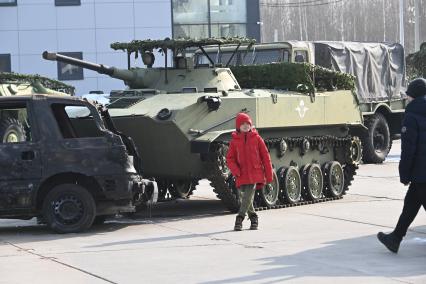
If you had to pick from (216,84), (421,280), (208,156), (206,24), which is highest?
(206,24)

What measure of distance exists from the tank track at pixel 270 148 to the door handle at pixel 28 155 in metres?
2.78

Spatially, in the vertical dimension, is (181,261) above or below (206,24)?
below

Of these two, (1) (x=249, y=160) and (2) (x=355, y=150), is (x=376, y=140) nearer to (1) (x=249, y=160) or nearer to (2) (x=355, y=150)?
(2) (x=355, y=150)

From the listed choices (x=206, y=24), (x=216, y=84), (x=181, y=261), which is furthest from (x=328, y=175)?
(x=206, y=24)

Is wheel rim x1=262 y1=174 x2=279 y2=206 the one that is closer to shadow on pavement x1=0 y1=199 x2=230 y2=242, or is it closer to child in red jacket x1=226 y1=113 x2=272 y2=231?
shadow on pavement x1=0 y1=199 x2=230 y2=242

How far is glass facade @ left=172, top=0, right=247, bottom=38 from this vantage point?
42875 mm

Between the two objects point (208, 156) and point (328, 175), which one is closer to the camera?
point (208, 156)

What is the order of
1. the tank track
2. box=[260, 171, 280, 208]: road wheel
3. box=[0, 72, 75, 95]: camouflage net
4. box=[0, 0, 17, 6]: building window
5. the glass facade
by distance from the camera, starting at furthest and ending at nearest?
the glass facade → box=[0, 0, 17, 6]: building window → box=[0, 72, 75, 95]: camouflage net → box=[260, 171, 280, 208]: road wheel → the tank track

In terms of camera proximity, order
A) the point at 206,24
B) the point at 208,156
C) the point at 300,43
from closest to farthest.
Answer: the point at 208,156 → the point at 300,43 → the point at 206,24

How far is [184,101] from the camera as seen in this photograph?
13789 millimetres

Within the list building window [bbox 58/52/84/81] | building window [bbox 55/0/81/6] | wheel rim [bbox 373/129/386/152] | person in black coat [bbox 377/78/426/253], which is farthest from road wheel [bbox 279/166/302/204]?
building window [bbox 55/0/81/6]

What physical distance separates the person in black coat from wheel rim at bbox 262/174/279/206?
14.4 feet

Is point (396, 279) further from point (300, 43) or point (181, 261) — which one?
point (300, 43)

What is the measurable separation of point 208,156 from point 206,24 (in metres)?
30.2
